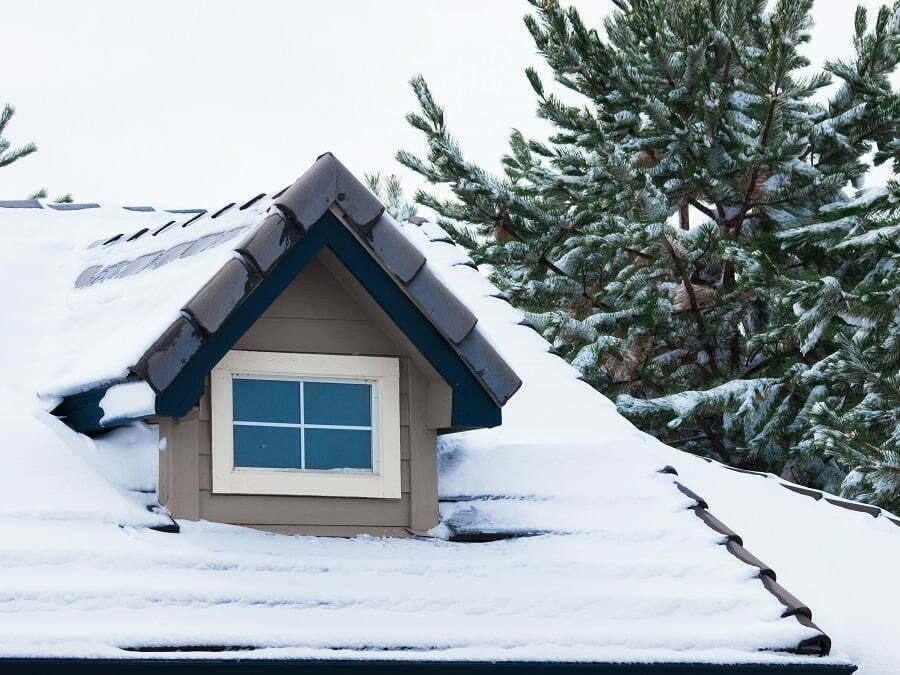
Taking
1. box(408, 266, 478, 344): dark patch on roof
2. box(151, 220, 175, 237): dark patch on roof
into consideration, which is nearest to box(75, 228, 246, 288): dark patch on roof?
box(151, 220, 175, 237): dark patch on roof

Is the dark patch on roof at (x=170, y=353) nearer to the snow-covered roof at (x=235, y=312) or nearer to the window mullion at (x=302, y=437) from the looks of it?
the snow-covered roof at (x=235, y=312)

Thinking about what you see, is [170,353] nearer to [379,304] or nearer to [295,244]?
[295,244]

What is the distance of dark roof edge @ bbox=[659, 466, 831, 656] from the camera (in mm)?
4555

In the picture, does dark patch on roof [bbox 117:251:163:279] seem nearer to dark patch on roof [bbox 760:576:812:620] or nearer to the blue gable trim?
the blue gable trim

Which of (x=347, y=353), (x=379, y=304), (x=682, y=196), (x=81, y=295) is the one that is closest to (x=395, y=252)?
(x=379, y=304)

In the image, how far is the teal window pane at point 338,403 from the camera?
4.83 metres

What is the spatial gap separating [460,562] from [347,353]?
2.78 ft

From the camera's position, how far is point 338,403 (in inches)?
193

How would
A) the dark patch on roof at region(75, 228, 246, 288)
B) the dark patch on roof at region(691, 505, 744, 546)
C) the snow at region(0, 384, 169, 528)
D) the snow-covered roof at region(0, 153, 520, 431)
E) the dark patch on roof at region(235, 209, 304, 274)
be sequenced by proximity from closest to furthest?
1. the snow at region(0, 384, 169, 528)
2. the snow-covered roof at region(0, 153, 520, 431)
3. the dark patch on roof at region(235, 209, 304, 274)
4. the dark patch on roof at region(691, 505, 744, 546)
5. the dark patch on roof at region(75, 228, 246, 288)

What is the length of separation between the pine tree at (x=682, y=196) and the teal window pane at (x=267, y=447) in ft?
24.1

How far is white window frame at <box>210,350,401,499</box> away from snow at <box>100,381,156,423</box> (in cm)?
30

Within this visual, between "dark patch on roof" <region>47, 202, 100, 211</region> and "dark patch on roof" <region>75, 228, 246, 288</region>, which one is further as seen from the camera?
"dark patch on roof" <region>47, 202, 100, 211</region>

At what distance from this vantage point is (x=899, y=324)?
975cm

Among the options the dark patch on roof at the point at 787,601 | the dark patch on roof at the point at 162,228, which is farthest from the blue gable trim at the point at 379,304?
the dark patch on roof at the point at 162,228
